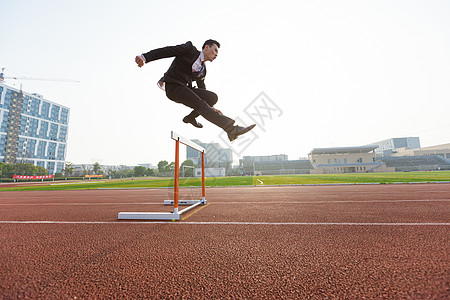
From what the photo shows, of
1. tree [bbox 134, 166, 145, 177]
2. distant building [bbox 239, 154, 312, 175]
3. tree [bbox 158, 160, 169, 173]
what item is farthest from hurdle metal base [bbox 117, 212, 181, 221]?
tree [bbox 158, 160, 169, 173]

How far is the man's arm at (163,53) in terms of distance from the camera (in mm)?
2818

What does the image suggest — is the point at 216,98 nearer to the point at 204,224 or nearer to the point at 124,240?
the point at 204,224

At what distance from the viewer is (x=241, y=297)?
1.25 m

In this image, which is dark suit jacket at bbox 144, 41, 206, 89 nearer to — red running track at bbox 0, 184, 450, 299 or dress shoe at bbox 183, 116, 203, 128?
dress shoe at bbox 183, 116, 203, 128

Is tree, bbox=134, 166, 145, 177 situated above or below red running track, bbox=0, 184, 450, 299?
above

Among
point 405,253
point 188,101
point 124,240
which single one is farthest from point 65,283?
point 405,253

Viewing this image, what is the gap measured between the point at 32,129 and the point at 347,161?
117 m

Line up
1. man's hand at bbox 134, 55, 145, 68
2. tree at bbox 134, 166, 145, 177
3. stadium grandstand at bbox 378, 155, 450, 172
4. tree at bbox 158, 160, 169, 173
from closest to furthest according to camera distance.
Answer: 1. man's hand at bbox 134, 55, 145, 68
2. stadium grandstand at bbox 378, 155, 450, 172
3. tree at bbox 134, 166, 145, 177
4. tree at bbox 158, 160, 169, 173

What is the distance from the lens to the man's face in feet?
10.2

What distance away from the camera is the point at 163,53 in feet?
9.42

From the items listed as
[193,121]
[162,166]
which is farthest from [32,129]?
[193,121]

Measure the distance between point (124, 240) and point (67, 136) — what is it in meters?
120

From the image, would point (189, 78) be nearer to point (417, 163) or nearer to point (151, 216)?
point (151, 216)

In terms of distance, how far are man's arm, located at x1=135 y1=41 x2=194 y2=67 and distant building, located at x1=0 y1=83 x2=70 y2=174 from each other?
8964 cm
